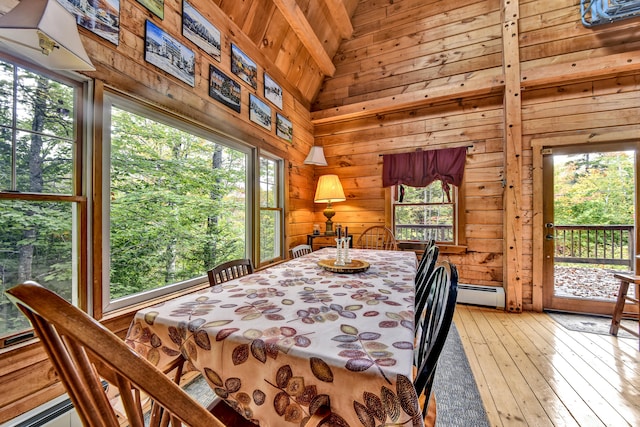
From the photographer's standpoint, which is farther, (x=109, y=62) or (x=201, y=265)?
(x=201, y=265)

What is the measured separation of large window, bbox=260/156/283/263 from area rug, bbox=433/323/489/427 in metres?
1.95

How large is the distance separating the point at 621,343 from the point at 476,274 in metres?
1.24

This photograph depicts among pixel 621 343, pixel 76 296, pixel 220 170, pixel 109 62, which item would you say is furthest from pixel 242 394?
pixel 621 343

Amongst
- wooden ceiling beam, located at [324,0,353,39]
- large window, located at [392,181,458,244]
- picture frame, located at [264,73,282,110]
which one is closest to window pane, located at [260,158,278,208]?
picture frame, located at [264,73,282,110]

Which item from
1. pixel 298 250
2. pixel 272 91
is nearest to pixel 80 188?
pixel 298 250

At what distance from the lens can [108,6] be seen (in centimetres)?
136

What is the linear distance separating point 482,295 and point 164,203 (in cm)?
347

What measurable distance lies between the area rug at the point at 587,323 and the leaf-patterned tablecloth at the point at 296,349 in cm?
264

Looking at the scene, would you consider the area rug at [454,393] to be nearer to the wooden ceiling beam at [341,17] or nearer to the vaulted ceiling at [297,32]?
the vaulted ceiling at [297,32]

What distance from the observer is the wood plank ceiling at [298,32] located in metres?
2.39

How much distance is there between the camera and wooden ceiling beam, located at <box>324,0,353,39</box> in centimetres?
305

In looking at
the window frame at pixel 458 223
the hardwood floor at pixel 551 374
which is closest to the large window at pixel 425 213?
the window frame at pixel 458 223

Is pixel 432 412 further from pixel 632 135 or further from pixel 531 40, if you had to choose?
pixel 531 40

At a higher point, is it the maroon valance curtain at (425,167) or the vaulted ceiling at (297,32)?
the vaulted ceiling at (297,32)
